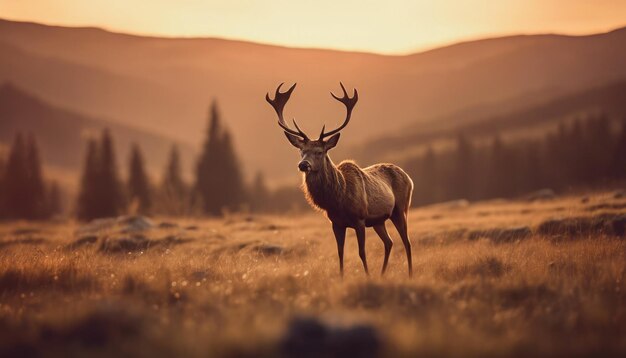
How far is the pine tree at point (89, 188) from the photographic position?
144ft

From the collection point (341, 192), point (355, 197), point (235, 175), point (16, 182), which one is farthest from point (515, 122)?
point (341, 192)

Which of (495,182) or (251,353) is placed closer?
(251,353)

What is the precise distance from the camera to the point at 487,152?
74688mm

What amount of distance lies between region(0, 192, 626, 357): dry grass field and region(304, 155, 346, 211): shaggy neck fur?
1127 mm

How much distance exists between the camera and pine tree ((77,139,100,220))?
43.8 meters

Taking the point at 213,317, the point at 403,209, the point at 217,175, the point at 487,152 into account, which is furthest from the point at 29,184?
the point at 487,152

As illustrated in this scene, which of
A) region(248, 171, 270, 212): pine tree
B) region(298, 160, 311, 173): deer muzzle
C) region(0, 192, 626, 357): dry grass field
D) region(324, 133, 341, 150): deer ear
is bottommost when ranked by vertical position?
region(248, 171, 270, 212): pine tree

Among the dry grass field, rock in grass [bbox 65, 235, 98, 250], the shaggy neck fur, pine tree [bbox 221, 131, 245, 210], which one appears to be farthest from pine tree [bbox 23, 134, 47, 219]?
the shaggy neck fur

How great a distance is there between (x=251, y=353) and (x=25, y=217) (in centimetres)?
4824

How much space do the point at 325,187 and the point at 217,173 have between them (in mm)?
37004

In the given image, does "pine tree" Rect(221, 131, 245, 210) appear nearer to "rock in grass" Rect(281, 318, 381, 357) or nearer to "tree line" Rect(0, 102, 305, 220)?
"tree line" Rect(0, 102, 305, 220)

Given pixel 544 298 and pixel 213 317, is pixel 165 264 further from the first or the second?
pixel 544 298

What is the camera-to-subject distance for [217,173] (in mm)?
46062

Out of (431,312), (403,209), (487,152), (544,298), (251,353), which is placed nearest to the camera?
(251,353)
